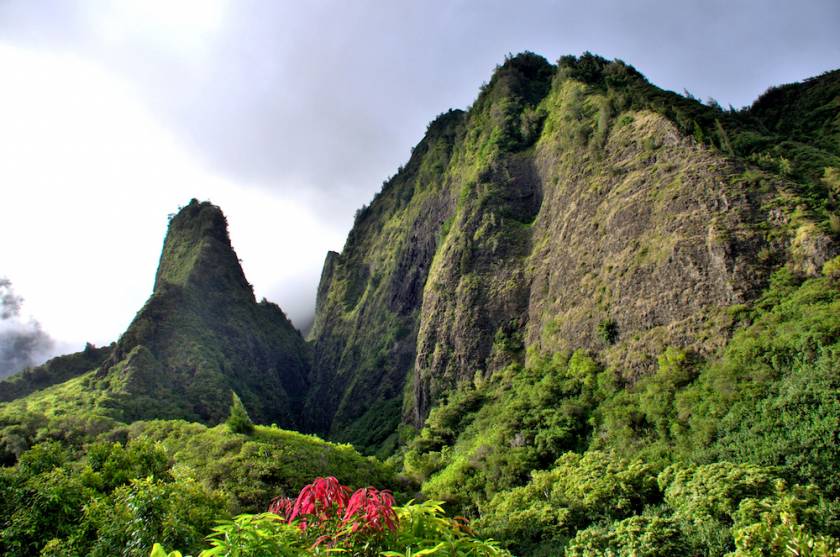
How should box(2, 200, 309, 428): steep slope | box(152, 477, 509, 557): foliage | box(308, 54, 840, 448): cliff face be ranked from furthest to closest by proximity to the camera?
box(2, 200, 309, 428): steep slope < box(308, 54, 840, 448): cliff face < box(152, 477, 509, 557): foliage

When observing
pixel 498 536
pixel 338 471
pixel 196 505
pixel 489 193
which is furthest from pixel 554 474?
pixel 489 193

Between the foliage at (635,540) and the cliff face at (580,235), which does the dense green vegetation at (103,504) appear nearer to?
the foliage at (635,540)

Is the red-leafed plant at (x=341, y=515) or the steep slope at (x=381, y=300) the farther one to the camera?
the steep slope at (x=381, y=300)

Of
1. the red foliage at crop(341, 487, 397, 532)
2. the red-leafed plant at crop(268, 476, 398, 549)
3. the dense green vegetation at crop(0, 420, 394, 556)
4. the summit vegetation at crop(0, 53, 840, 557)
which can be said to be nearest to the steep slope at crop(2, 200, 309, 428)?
the summit vegetation at crop(0, 53, 840, 557)

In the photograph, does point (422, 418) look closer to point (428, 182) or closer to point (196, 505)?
point (196, 505)

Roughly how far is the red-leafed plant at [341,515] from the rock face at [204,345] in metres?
59.7

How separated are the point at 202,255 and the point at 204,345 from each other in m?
29.4

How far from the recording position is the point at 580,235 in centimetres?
4175

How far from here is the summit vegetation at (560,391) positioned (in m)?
8.84

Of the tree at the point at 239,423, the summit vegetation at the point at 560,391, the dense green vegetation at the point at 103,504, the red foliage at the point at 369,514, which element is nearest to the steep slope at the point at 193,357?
the summit vegetation at the point at 560,391

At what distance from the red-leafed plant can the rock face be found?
59.7m

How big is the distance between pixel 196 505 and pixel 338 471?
1798 cm

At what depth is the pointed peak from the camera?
96.1 metres

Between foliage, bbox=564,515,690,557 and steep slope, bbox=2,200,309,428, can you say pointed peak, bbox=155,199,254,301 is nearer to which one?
steep slope, bbox=2,200,309,428
